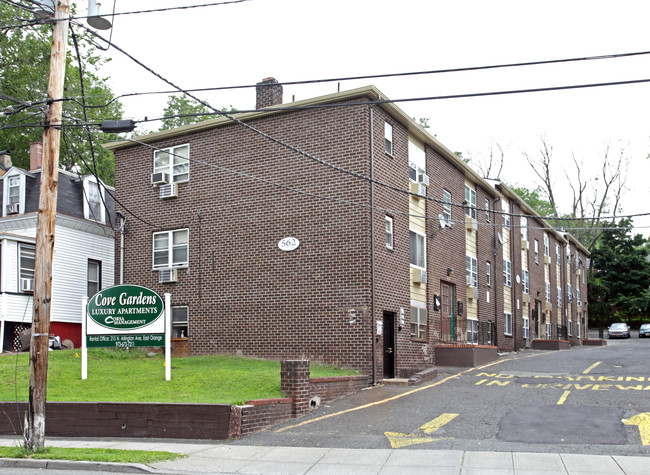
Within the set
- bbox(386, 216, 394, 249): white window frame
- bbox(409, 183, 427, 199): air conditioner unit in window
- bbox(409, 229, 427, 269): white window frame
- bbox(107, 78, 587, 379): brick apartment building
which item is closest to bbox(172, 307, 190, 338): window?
bbox(107, 78, 587, 379): brick apartment building

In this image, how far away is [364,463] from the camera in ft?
34.1

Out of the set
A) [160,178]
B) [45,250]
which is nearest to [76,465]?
[45,250]

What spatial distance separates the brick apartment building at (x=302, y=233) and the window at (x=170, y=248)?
1.9 inches

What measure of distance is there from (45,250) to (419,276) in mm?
14086

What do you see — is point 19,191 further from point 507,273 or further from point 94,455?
point 507,273

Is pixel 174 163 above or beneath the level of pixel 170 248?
above

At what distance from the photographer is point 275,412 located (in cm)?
1387

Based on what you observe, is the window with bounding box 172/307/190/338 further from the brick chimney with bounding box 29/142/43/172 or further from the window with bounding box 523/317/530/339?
the window with bounding box 523/317/530/339

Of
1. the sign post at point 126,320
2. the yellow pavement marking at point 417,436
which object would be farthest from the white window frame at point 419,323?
the sign post at point 126,320

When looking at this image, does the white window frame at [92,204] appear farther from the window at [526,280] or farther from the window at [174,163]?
the window at [526,280]

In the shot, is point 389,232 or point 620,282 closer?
Result: point 389,232

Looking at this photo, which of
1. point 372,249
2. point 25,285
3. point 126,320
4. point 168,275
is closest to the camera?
point 126,320

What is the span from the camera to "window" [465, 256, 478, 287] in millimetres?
28859

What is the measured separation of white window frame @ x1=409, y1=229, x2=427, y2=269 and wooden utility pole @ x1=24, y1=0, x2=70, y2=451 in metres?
13.7
